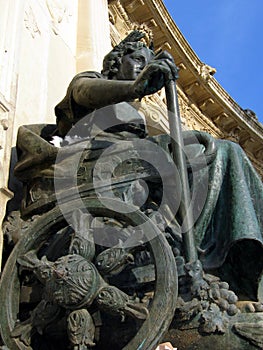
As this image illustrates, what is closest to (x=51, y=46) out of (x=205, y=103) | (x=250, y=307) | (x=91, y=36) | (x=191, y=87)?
(x=91, y=36)

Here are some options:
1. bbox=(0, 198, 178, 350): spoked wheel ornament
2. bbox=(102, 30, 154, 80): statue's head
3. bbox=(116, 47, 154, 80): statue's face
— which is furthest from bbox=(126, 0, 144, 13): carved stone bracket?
bbox=(0, 198, 178, 350): spoked wheel ornament

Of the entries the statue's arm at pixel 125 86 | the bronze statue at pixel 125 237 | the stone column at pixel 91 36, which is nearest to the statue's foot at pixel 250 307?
the bronze statue at pixel 125 237

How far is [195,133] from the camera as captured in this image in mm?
3199

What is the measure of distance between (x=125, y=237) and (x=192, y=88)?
982 cm

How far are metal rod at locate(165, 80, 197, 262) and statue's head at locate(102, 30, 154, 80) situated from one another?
62 centimetres

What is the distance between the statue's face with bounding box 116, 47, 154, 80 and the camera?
3.58 metres

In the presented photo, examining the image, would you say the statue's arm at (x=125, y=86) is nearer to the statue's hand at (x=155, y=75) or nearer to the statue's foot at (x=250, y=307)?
the statue's hand at (x=155, y=75)

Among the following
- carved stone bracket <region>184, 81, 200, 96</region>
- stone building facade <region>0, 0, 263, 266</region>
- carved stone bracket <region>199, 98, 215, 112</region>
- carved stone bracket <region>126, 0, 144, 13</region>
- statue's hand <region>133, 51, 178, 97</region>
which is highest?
carved stone bracket <region>126, 0, 144, 13</region>

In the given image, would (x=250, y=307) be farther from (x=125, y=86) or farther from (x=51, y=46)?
(x=51, y=46)

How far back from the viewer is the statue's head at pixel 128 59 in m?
3.60

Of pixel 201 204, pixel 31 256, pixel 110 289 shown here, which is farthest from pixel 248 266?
pixel 31 256

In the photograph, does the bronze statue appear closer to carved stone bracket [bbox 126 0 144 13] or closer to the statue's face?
the statue's face

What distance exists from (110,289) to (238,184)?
0.87m

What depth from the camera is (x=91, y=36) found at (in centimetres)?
595
